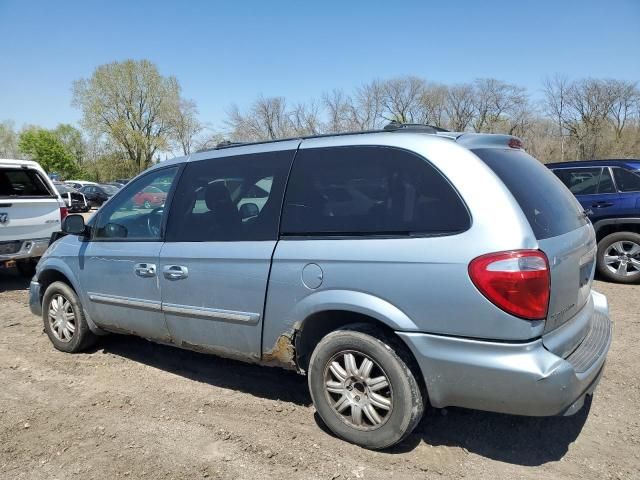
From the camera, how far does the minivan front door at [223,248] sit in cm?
315

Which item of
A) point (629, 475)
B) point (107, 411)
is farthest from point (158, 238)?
point (629, 475)

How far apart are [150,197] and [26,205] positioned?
4631 millimetres

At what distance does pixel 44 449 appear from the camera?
3002 millimetres

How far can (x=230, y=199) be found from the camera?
348 cm

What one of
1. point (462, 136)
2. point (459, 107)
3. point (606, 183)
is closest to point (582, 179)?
point (606, 183)

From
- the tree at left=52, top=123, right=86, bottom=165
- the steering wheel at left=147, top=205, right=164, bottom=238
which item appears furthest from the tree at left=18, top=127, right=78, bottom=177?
the steering wheel at left=147, top=205, right=164, bottom=238

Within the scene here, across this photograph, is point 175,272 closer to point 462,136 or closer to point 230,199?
point 230,199

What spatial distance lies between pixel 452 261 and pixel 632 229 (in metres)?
5.80

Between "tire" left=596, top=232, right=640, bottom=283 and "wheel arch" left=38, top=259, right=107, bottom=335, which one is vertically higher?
"wheel arch" left=38, top=259, right=107, bottom=335

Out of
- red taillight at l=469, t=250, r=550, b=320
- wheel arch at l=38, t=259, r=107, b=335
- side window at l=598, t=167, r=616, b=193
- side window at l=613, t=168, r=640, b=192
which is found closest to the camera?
red taillight at l=469, t=250, r=550, b=320

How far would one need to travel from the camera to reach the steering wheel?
3.78 m

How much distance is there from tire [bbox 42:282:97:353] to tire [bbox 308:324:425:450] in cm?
261

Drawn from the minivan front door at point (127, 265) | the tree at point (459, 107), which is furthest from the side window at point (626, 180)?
the tree at point (459, 107)

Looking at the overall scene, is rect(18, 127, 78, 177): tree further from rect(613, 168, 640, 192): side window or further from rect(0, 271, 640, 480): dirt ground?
rect(613, 168, 640, 192): side window
